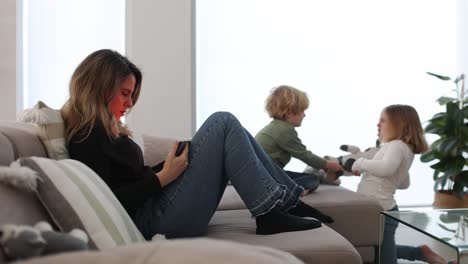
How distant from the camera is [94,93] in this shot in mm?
1652

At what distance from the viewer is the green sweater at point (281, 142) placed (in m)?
2.90

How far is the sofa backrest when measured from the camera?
98cm

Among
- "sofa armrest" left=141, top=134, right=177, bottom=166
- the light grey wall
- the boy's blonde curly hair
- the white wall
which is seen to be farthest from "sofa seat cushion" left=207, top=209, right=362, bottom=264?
the light grey wall

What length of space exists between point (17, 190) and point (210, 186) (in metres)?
0.74

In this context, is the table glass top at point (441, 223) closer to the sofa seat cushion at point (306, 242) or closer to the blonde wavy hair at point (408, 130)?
the sofa seat cushion at point (306, 242)

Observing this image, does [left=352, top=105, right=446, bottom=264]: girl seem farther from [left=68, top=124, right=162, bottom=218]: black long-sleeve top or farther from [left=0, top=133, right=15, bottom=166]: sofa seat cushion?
[left=0, top=133, right=15, bottom=166]: sofa seat cushion

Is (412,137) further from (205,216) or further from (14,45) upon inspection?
(14,45)

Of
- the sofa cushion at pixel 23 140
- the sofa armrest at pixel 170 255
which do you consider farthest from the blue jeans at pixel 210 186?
the sofa armrest at pixel 170 255

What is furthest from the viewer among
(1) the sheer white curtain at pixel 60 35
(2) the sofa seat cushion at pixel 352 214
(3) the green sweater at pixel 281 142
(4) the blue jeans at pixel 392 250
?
(1) the sheer white curtain at pixel 60 35

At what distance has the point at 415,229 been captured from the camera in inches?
70.2

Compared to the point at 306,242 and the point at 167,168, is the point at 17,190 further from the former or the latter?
the point at 306,242

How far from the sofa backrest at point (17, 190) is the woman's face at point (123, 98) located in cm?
27

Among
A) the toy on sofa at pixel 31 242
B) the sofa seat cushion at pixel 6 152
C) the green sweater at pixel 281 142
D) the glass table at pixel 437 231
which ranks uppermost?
the sofa seat cushion at pixel 6 152

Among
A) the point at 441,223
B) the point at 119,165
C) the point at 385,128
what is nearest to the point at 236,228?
the point at 119,165
